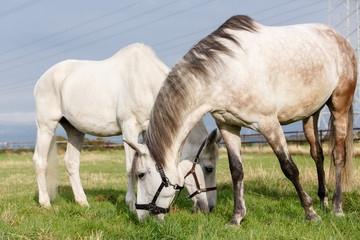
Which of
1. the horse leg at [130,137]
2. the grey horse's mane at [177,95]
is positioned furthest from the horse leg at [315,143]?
the horse leg at [130,137]

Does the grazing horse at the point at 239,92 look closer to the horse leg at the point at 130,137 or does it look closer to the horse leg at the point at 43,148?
the horse leg at the point at 130,137

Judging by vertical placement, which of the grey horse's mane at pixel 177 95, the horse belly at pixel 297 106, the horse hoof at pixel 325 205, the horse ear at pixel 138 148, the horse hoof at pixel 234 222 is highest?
the grey horse's mane at pixel 177 95

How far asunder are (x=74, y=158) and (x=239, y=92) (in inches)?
148

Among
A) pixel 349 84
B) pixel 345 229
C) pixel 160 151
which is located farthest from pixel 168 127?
pixel 349 84

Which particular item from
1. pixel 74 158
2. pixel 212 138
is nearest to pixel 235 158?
pixel 212 138

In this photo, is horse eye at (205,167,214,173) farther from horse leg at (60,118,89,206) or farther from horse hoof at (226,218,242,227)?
horse leg at (60,118,89,206)

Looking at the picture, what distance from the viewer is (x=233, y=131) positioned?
13.4ft

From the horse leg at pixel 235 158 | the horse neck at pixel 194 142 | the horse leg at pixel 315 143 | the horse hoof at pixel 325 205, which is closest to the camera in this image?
the horse leg at pixel 235 158

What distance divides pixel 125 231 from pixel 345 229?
2.21 metres

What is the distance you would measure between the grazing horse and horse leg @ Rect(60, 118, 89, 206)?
2.58 metres

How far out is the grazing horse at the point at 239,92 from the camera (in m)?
3.48

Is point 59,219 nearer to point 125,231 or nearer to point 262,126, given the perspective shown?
point 125,231

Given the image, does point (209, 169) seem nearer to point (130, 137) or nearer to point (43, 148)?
point (130, 137)

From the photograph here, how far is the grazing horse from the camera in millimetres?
3484
